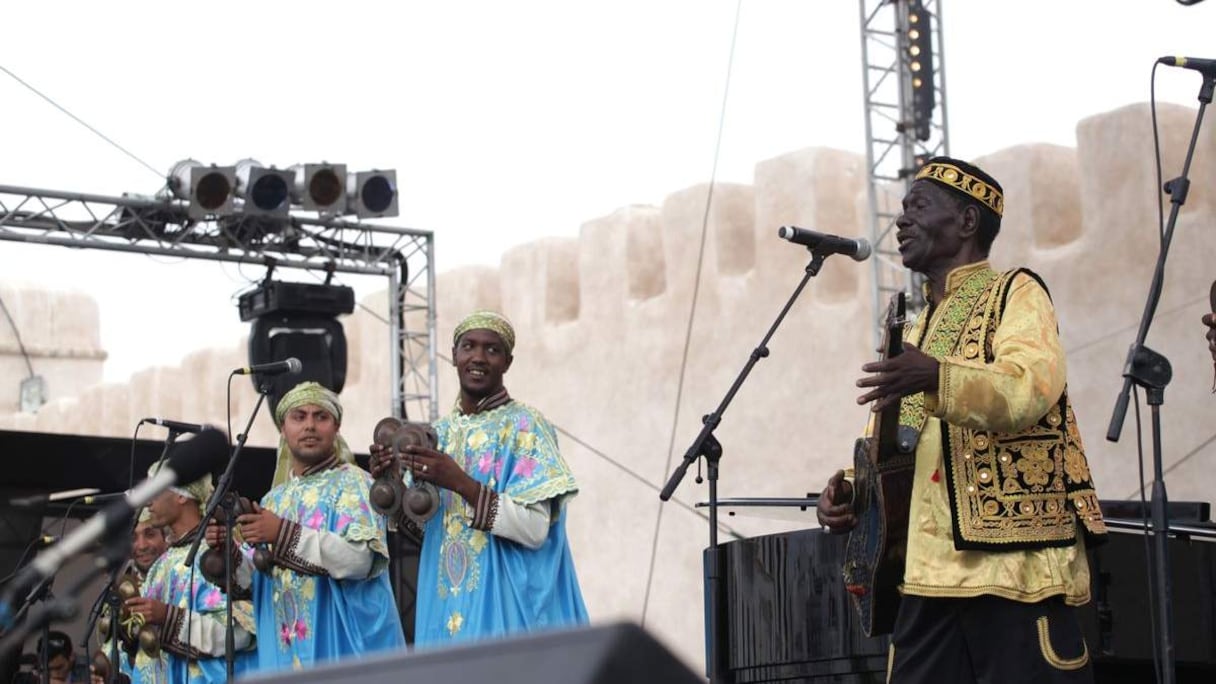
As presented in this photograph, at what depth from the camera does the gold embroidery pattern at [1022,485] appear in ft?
12.6

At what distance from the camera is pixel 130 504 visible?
2.50 m

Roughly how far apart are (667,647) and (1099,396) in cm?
1032

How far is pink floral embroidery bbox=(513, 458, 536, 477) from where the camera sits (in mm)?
5793

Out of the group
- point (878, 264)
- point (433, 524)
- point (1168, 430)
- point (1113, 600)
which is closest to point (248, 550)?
point (433, 524)

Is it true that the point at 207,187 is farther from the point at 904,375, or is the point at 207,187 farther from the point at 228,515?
the point at 904,375

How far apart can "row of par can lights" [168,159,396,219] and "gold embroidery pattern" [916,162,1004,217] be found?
27.4ft

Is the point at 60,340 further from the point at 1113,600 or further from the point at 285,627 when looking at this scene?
the point at 1113,600

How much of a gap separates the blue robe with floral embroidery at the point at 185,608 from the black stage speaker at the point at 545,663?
5760 millimetres

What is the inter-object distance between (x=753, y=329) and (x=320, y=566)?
8.13 m

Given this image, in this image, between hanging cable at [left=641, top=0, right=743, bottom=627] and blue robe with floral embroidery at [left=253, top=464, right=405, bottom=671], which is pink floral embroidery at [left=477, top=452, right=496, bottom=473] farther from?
hanging cable at [left=641, top=0, right=743, bottom=627]

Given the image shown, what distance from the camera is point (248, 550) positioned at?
7141 millimetres

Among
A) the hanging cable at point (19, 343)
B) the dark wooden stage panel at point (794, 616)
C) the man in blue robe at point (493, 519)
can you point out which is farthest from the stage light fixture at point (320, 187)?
the hanging cable at point (19, 343)

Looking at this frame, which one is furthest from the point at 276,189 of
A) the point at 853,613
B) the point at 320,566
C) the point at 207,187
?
the point at 853,613

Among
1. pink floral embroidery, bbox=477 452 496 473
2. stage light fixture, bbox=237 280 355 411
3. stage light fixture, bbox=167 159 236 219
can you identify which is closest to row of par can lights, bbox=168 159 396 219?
stage light fixture, bbox=167 159 236 219
